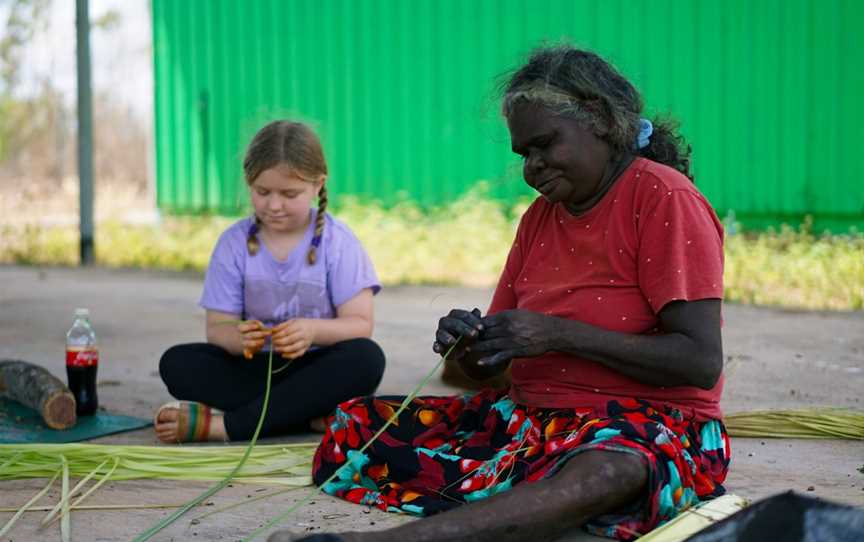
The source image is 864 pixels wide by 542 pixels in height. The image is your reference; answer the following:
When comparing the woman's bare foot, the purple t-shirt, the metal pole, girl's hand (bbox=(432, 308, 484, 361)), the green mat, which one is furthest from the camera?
the metal pole

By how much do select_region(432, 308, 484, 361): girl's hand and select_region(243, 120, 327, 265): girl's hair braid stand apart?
4.05ft

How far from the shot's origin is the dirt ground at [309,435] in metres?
2.70

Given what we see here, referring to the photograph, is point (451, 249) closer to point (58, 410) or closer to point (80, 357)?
point (80, 357)

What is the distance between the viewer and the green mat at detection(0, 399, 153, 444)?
3625mm

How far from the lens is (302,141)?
3.63m

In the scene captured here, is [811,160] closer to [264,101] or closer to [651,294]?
[264,101]

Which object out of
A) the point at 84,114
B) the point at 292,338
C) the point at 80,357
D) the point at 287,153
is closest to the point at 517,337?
the point at 292,338

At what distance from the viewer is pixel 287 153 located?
3.57 meters

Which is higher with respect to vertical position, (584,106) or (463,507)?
(584,106)

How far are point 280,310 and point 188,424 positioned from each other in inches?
20.2

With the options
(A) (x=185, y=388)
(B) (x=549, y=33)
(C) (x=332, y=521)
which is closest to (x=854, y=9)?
(B) (x=549, y=33)

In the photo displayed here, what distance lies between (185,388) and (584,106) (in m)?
1.89

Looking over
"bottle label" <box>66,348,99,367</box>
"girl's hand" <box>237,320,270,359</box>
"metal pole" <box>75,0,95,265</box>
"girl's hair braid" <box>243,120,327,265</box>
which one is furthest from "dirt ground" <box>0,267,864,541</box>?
"girl's hair braid" <box>243,120,327,265</box>

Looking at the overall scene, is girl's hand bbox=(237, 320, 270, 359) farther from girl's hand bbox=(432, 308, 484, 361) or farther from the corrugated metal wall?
the corrugated metal wall
